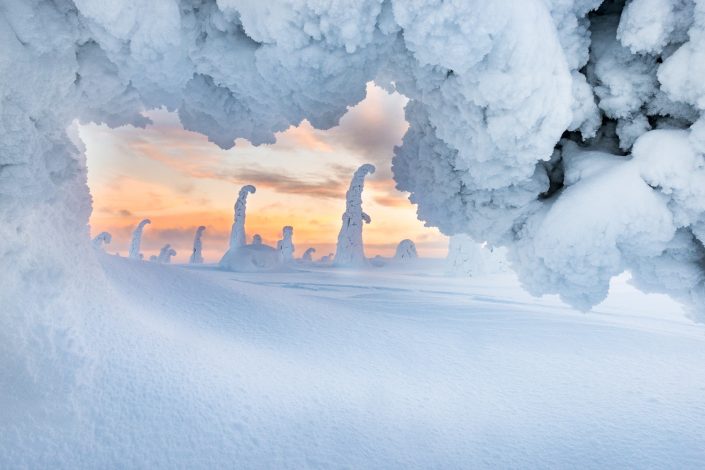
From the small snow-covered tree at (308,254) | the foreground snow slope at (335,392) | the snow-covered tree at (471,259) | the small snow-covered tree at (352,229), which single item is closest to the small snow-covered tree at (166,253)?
the small snow-covered tree at (308,254)

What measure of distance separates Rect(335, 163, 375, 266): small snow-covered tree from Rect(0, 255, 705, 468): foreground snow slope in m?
Answer: 11.2

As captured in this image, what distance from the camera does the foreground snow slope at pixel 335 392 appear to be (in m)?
2.84

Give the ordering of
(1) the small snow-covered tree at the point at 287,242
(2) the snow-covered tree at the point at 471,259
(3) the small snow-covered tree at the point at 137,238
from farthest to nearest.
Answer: (3) the small snow-covered tree at the point at 137,238 → (1) the small snow-covered tree at the point at 287,242 → (2) the snow-covered tree at the point at 471,259

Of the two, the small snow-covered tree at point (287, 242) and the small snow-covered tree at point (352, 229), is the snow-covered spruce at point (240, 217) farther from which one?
the small snow-covered tree at point (352, 229)

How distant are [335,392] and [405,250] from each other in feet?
68.1

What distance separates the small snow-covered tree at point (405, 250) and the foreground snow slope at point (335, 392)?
1787 cm

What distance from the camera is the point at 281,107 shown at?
290 centimetres

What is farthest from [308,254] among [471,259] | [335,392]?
[335,392]

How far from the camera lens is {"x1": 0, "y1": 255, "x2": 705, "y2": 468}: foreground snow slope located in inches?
112

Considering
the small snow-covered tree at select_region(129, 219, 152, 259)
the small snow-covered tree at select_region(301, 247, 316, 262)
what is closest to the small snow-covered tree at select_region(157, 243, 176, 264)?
the small snow-covered tree at select_region(129, 219, 152, 259)

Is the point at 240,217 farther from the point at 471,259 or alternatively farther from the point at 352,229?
the point at 471,259

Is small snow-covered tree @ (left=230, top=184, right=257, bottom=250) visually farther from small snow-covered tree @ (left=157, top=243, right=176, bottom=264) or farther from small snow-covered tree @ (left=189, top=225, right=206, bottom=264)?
small snow-covered tree @ (left=157, top=243, right=176, bottom=264)

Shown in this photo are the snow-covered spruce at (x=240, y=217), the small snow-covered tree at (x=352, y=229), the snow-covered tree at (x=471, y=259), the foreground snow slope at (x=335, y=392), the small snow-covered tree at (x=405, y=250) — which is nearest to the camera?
the foreground snow slope at (x=335, y=392)

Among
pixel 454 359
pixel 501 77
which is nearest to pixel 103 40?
pixel 501 77
